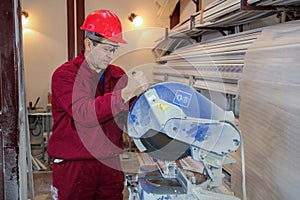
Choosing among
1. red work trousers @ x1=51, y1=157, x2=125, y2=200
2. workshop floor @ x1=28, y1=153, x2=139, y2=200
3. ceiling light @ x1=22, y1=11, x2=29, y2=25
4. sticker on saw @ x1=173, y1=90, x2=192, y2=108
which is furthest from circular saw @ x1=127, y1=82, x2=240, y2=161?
ceiling light @ x1=22, y1=11, x2=29, y2=25

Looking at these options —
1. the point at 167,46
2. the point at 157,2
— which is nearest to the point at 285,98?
the point at 167,46

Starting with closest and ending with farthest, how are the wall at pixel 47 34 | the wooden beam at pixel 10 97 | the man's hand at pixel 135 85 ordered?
the man's hand at pixel 135 85 → the wooden beam at pixel 10 97 → the wall at pixel 47 34

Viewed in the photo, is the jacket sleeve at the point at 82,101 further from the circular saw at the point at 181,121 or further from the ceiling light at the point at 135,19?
the ceiling light at the point at 135,19

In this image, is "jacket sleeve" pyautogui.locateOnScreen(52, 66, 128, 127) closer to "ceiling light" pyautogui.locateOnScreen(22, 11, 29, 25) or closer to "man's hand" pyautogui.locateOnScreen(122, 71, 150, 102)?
"man's hand" pyautogui.locateOnScreen(122, 71, 150, 102)

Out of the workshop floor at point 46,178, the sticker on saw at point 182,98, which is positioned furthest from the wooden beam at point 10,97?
the workshop floor at point 46,178

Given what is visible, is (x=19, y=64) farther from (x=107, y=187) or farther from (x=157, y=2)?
(x=157, y=2)

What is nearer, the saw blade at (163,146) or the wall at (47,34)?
the saw blade at (163,146)

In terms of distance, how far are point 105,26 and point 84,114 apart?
1.52 ft

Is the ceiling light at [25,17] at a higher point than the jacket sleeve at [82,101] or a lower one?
higher

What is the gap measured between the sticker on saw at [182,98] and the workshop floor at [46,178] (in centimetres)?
222

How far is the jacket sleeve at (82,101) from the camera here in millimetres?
1394

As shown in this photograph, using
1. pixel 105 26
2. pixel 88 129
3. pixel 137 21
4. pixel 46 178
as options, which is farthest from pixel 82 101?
pixel 137 21

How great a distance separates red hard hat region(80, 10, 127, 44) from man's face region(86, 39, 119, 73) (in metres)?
0.03

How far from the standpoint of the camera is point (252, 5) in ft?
5.52
